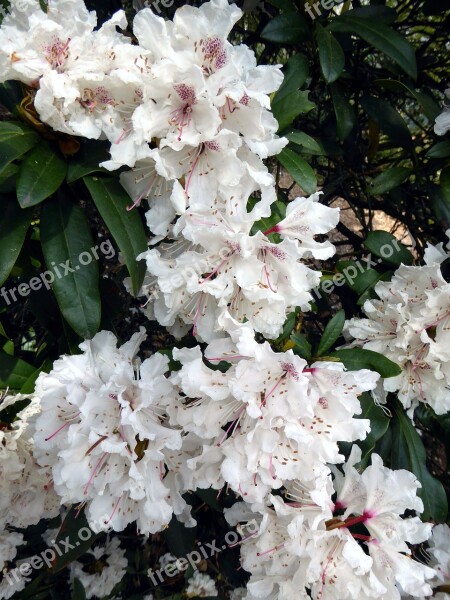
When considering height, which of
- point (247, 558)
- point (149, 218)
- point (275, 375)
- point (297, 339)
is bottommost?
point (247, 558)

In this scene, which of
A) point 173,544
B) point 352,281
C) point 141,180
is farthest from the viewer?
point 173,544

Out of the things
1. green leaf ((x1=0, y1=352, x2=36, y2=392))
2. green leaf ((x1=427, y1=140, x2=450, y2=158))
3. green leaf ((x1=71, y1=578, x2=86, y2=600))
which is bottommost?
green leaf ((x1=71, y1=578, x2=86, y2=600))

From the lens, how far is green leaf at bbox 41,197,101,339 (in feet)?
3.39

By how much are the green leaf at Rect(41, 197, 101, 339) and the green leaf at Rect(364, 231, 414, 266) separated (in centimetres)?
74

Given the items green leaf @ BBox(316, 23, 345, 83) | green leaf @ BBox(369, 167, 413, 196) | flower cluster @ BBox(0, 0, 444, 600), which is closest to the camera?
flower cluster @ BBox(0, 0, 444, 600)

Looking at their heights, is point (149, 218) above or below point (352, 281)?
above

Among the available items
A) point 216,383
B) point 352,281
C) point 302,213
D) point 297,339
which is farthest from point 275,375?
point 352,281

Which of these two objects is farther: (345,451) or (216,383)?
(345,451)

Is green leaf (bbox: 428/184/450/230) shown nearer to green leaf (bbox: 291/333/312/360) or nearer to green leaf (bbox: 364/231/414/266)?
green leaf (bbox: 364/231/414/266)

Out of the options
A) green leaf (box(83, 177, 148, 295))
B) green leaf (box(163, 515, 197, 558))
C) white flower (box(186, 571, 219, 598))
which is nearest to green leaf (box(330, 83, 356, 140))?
green leaf (box(83, 177, 148, 295))

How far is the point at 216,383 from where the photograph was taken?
0.93 metres

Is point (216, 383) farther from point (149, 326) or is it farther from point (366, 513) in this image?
point (149, 326)

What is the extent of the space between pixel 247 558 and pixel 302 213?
74cm

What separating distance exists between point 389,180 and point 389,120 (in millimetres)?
178
